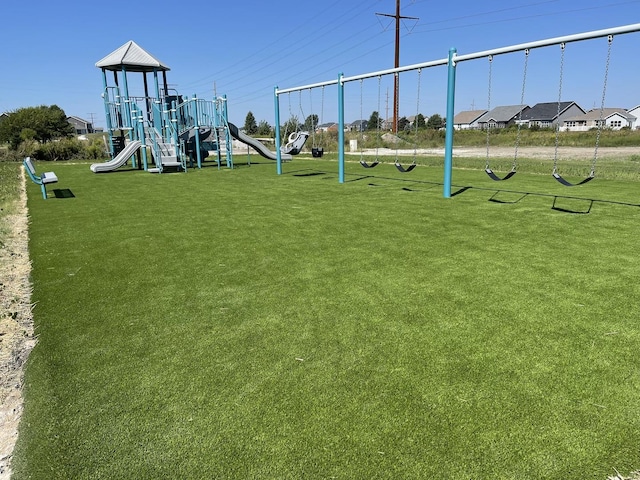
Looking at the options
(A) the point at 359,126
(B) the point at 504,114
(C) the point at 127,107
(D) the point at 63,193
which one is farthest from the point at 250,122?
(D) the point at 63,193

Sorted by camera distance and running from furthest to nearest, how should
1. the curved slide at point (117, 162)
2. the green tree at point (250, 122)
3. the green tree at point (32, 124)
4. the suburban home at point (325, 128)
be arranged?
1. the green tree at point (250, 122)
2. the green tree at point (32, 124)
3. the curved slide at point (117, 162)
4. the suburban home at point (325, 128)

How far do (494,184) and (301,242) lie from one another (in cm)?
762

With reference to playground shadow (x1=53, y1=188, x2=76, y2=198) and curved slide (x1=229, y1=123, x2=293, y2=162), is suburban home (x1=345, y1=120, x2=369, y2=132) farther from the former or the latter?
playground shadow (x1=53, y1=188, x2=76, y2=198)

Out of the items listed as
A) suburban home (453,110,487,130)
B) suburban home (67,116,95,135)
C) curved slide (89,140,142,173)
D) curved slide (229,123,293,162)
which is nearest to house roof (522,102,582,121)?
suburban home (453,110,487,130)

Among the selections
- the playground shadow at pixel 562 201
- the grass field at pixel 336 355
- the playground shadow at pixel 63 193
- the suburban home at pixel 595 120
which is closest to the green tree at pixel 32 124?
the playground shadow at pixel 63 193

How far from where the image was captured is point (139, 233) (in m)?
6.55

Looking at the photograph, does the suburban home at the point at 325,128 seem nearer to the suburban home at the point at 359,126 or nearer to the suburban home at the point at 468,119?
the suburban home at the point at 359,126

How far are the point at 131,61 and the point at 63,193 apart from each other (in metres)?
10.6

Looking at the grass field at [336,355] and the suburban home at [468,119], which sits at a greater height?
the suburban home at [468,119]

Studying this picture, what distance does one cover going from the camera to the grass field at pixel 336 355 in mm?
2016

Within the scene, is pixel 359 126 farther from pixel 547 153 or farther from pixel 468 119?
pixel 468 119

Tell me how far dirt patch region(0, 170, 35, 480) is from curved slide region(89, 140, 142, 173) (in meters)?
11.8

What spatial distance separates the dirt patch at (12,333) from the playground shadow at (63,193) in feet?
15.5

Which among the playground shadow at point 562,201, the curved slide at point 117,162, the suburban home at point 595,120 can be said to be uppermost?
the suburban home at point 595,120
